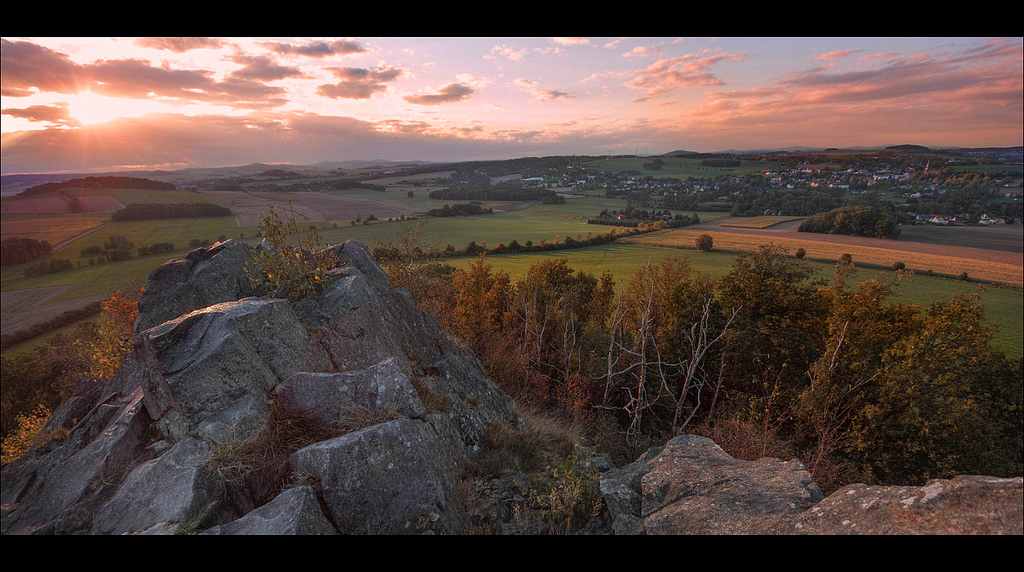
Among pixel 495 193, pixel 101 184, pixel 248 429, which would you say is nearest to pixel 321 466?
pixel 248 429

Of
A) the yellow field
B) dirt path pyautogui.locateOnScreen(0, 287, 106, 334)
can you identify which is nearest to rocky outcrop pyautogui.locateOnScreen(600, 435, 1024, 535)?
the yellow field

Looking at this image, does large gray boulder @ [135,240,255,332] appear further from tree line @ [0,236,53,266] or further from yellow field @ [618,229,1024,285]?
tree line @ [0,236,53,266]

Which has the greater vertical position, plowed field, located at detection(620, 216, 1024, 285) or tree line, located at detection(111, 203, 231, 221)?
tree line, located at detection(111, 203, 231, 221)

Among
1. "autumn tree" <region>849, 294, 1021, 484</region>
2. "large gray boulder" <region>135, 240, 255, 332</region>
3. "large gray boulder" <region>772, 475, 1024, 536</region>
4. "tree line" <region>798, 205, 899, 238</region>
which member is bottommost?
"autumn tree" <region>849, 294, 1021, 484</region>

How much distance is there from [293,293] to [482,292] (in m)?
23.4

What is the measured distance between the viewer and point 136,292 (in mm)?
16391

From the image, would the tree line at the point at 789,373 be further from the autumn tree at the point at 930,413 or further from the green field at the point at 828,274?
the green field at the point at 828,274

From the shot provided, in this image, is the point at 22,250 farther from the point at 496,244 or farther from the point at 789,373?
the point at 789,373

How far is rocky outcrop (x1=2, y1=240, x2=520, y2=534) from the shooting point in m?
5.12

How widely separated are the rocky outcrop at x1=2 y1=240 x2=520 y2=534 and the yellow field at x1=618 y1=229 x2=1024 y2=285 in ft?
165

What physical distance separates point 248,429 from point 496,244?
2434 inches

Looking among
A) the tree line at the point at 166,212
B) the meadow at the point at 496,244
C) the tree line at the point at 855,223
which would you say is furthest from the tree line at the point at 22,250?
the tree line at the point at 855,223

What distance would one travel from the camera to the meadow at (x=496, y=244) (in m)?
36.8
